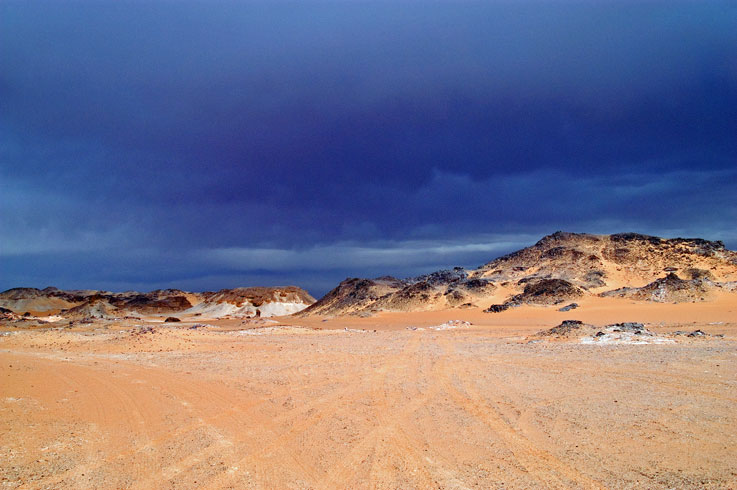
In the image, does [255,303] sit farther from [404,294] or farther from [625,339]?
[625,339]

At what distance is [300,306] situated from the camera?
89.1 metres

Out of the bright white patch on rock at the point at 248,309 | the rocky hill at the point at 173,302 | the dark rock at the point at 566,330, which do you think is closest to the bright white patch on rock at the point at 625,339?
the dark rock at the point at 566,330

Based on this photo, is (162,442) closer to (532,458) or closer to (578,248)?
(532,458)

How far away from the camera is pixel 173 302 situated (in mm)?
103062

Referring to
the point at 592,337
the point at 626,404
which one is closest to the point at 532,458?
the point at 626,404

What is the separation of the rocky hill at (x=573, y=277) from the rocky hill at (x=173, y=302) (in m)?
18.6

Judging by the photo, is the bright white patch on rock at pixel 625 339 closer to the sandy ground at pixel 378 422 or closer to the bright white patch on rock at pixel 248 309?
the sandy ground at pixel 378 422

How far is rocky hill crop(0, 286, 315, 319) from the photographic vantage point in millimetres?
83625

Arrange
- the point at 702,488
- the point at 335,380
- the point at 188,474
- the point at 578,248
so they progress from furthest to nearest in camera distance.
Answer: the point at 578,248 → the point at 335,380 → the point at 188,474 → the point at 702,488

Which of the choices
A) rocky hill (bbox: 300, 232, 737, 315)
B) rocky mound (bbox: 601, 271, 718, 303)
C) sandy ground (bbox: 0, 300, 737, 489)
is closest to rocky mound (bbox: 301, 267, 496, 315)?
rocky hill (bbox: 300, 232, 737, 315)

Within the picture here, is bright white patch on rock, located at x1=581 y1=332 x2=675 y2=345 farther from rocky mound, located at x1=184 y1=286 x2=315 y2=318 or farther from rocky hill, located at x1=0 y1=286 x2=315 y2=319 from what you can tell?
rocky hill, located at x1=0 y1=286 x2=315 y2=319

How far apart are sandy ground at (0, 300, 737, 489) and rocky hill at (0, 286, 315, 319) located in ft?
227

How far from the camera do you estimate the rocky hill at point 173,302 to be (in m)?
83.6

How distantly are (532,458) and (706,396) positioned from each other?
5.84 meters
